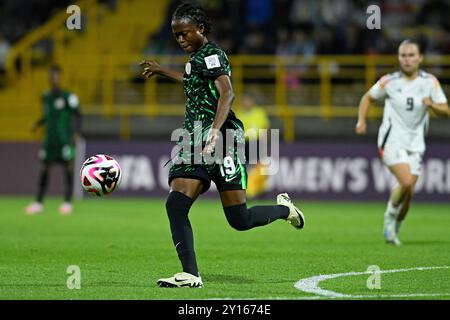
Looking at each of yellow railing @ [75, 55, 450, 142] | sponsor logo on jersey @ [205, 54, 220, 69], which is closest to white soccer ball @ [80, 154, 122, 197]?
sponsor logo on jersey @ [205, 54, 220, 69]

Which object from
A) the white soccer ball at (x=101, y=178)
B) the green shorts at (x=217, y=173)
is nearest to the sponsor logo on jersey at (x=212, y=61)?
the green shorts at (x=217, y=173)

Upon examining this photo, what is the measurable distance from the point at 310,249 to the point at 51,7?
Answer: 667 inches

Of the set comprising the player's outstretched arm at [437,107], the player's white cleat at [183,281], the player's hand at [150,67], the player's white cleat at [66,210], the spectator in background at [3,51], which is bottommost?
the player's white cleat at [66,210]

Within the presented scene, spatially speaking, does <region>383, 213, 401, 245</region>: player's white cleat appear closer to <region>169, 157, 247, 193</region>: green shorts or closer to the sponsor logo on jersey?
<region>169, 157, 247, 193</region>: green shorts

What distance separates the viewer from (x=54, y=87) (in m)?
18.4

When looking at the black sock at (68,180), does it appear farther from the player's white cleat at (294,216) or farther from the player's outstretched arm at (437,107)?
the player's white cleat at (294,216)

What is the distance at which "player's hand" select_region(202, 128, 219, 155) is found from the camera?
27.4 feet

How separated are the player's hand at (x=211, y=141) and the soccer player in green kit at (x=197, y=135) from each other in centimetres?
6

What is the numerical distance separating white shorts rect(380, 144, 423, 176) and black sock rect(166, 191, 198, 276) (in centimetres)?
471

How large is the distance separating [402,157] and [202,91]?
14.9 ft

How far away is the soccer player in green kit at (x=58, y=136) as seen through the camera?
18.4 m

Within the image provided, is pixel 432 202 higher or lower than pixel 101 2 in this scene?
lower
